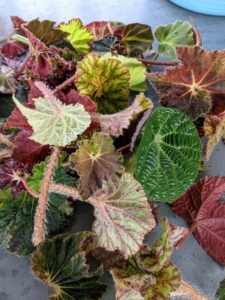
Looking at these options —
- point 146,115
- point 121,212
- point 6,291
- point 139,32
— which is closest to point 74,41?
point 139,32

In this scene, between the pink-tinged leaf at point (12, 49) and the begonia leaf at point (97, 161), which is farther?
the pink-tinged leaf at point (12, 49)

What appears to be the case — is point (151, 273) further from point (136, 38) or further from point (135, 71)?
point (136, 38)

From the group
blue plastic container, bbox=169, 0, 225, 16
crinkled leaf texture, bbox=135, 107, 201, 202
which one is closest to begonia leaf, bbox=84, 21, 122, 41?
crinkled leaf texture, bbox=135, 107, 201, 202

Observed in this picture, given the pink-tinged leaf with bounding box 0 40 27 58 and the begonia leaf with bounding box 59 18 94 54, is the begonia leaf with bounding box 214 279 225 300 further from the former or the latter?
the pink-tinged leaf with bounding box 0 40 27 58

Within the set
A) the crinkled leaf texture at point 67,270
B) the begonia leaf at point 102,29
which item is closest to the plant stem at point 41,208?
the crinkled leaf texture at point 67,270

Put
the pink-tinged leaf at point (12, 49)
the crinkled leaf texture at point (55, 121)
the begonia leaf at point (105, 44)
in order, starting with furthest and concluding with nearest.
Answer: the pink-tinged leaf at point (12, 49), the begonia leaf at point (105, 44), the crinkled leaf texture at point (55, 121)

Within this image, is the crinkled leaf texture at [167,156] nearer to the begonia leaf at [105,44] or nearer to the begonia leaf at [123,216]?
the begonia leaf at [123,216]
